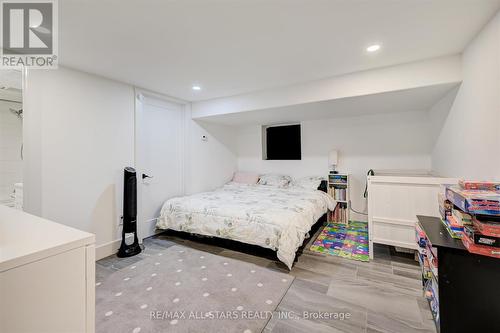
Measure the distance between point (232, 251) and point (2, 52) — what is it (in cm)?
315

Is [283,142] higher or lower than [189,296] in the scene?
higher

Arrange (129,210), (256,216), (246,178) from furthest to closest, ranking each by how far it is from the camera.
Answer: (246,178), (129,210), (256,216)

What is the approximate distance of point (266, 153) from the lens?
4922 millimetres

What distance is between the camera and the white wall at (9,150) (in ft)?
10.3

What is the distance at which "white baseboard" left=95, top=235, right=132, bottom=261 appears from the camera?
269 centimetres

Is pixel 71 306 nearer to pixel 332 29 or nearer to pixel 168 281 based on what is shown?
pixel 168 281

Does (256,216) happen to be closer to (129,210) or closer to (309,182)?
(129,210)

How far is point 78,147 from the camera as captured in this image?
8.37 feet

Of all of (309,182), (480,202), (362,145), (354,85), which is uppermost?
(354,85)

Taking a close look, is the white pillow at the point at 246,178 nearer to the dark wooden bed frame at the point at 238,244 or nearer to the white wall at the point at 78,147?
the dark wooden bed frame at the point at 238,244

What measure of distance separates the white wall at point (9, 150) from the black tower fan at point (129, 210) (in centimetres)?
195

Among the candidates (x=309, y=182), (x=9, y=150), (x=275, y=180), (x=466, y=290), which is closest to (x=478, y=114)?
(x=466, y=290)

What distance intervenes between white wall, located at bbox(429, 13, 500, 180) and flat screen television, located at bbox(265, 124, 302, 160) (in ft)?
7.86

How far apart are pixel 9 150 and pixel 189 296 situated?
3.62 m
